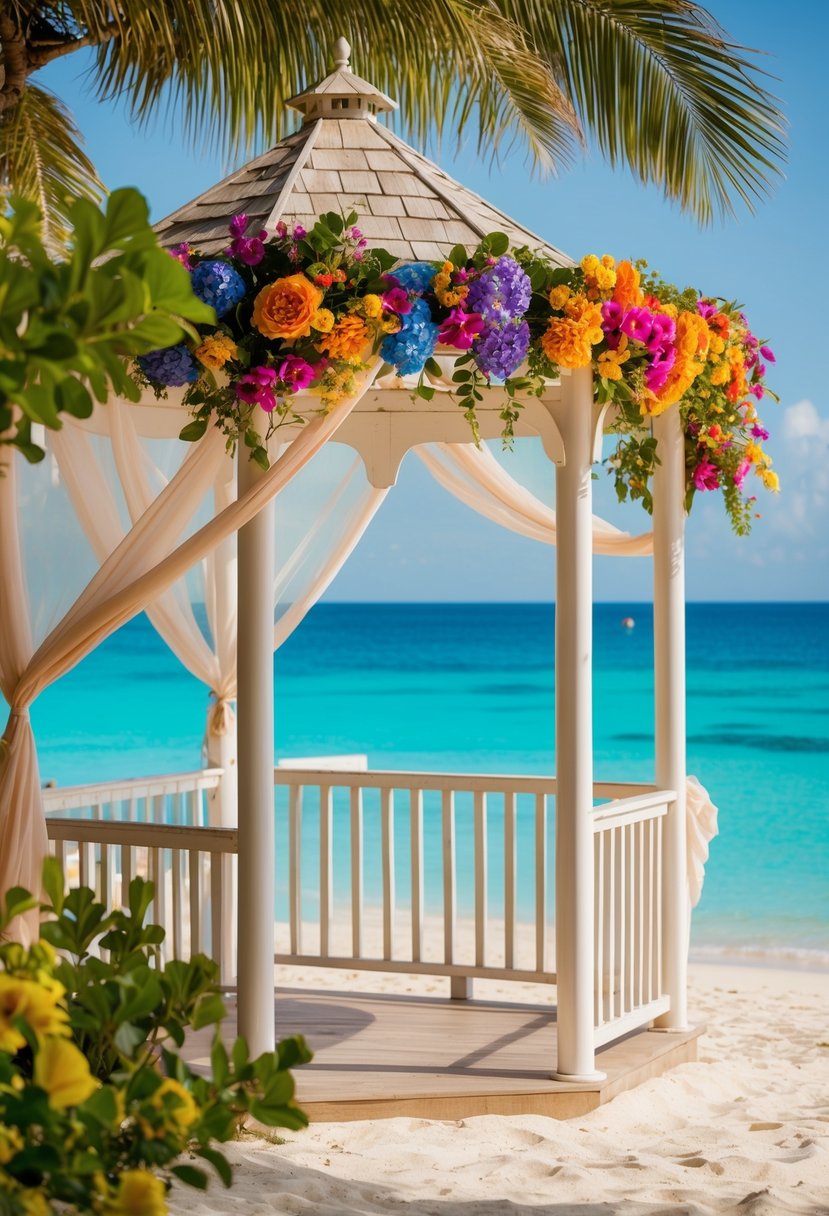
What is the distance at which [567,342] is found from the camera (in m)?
4.80

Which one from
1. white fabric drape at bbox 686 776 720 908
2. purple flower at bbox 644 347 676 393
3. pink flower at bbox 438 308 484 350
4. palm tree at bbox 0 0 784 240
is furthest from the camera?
palm tree at bbox 0 0 784 240

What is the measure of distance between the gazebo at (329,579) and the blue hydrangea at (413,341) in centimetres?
22

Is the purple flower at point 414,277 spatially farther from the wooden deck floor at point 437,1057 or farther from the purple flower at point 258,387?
the wooden deck floor at point 437,1057

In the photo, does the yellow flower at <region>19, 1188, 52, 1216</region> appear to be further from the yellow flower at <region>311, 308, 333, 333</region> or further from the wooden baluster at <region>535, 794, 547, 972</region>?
the wooden baluster at <region>535, 794, 547, 972</region>

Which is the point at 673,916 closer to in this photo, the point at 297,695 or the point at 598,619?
the point at 297,695

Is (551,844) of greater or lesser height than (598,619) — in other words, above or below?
below

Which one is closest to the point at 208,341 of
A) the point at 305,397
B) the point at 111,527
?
the point at 111,527

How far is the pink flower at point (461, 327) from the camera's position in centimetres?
463

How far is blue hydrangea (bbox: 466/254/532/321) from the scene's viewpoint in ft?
15.2

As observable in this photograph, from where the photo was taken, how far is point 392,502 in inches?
1502

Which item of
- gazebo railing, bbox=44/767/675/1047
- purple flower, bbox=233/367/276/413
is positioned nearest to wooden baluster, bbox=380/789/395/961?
gazebo railing, bbox=44/767/675/1047

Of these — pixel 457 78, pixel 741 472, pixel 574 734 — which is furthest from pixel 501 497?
pixel 457 78

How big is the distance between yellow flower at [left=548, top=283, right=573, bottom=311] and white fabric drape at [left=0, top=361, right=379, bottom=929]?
64 centimetres

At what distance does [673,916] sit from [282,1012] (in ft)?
5.61
